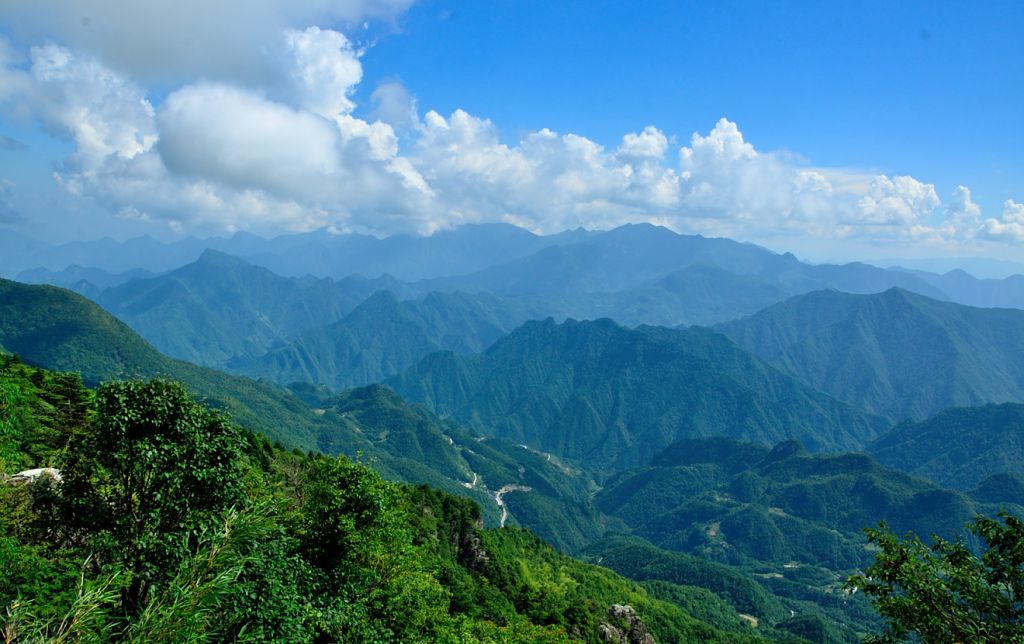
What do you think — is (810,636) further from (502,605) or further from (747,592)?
(502,605)

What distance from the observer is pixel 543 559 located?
394ft

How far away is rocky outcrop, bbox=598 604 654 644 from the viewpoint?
70.4 metres

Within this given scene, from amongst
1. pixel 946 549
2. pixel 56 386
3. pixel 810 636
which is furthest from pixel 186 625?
pixel 810 636

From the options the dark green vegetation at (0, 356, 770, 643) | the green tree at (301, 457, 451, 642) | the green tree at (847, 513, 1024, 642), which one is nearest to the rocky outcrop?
the dark green vegetation at (0, 356, 770, 643)

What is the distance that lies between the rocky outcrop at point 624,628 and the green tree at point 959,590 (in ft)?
197

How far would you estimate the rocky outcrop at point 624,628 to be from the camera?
231ft

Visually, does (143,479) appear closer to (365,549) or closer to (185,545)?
(185,545)

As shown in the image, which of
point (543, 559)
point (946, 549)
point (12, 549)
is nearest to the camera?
point (12, 549)

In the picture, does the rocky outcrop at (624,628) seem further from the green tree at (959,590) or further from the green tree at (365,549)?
the green tree at (959,590)

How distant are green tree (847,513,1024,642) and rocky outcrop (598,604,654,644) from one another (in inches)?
2362

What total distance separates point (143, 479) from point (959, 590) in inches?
1046

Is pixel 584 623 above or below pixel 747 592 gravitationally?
above

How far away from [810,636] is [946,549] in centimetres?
17036

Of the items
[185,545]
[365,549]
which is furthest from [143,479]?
[365,549]
